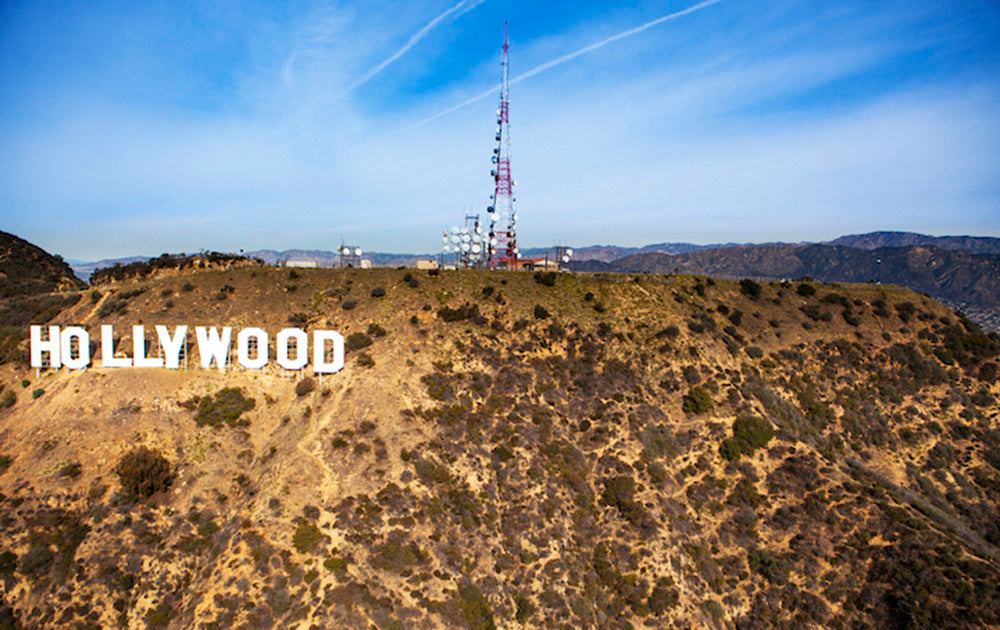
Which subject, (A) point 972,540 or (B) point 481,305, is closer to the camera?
(A) point 972,540

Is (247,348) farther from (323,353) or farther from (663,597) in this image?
(663,597)

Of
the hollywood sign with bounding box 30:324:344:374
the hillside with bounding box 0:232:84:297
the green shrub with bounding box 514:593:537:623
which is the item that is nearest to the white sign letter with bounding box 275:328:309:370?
the hollywood sign with bounding box 30:324:344:374

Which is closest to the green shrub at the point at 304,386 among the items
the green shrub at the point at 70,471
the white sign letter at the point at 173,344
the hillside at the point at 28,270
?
the white sign letter at the point at 173,344

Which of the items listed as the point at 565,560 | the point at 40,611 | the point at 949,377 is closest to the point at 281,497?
the point at 40,611

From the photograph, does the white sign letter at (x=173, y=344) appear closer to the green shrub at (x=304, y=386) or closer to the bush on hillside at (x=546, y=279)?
the green shrub at (x=304, y=386)

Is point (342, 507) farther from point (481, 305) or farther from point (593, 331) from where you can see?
point (593, 331)

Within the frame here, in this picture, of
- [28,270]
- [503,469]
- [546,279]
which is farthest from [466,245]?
[28,270]
